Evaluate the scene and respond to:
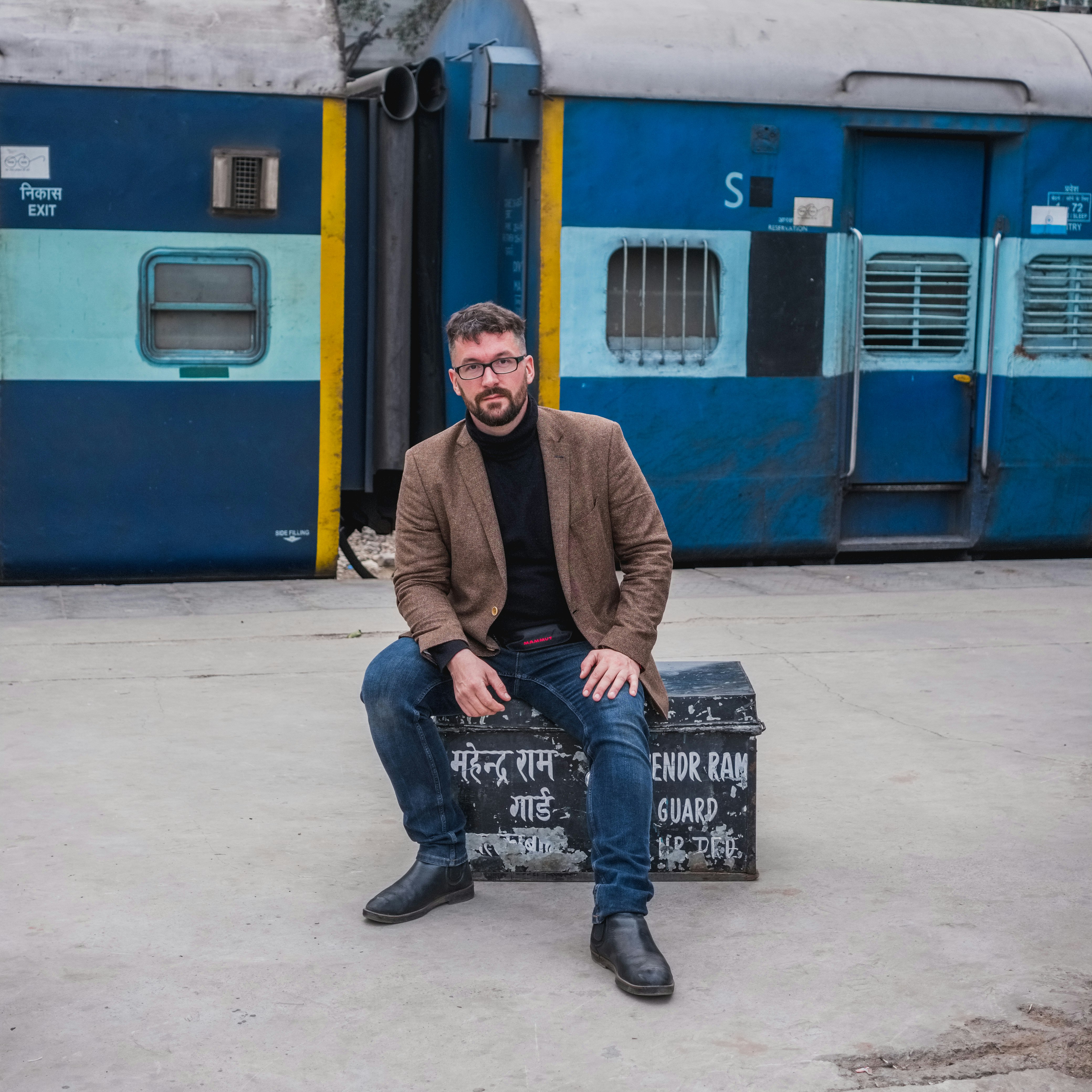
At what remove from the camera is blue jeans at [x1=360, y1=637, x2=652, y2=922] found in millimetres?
3586

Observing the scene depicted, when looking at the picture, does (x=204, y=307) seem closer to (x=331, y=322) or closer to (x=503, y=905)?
(x=331, y=322)

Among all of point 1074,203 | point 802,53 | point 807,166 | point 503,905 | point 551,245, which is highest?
point 802,53

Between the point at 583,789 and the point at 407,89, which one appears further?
the point at 407,89

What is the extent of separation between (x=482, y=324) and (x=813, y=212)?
15.2 ft

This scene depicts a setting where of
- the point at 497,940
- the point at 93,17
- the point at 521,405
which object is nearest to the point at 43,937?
the point at 497,940

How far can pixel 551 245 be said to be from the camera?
7.74 meters

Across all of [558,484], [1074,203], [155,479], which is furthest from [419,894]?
[1074,203]

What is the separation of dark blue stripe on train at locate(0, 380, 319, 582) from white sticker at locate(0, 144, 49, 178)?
91 cm

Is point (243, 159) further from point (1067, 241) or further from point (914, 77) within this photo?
point (1067, 241)

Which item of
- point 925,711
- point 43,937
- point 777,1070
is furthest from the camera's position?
point 925,711

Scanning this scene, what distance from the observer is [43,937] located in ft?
11.8

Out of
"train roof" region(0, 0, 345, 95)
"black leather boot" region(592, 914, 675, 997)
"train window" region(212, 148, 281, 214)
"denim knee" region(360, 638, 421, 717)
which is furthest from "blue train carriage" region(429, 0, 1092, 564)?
"black leather boot" region(592, 914, 675, 997)

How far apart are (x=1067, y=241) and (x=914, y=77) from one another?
1208mm

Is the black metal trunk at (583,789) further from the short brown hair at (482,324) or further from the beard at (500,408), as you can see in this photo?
the short brown hair at (482,324)
